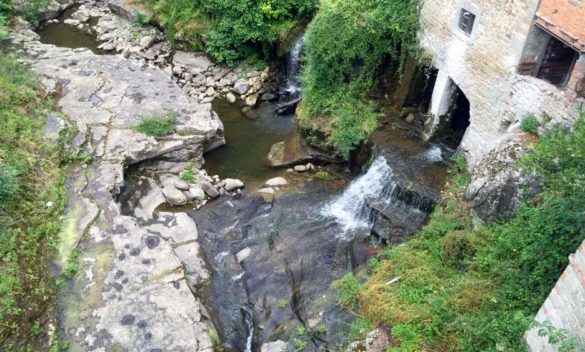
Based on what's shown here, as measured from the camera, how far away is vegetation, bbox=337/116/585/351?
7488 millimetres

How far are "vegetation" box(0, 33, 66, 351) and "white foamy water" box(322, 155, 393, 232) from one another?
6807 millimetres

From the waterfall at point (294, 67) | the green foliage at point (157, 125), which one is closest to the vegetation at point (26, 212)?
the green foliage at point (157, 125)

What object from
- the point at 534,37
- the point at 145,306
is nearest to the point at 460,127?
the point at 534,37

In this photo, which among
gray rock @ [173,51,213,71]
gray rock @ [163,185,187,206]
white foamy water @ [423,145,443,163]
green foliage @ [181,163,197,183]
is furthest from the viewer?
gray rock @ [173,51,213,71]

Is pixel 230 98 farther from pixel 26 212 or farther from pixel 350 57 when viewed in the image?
pixel 26 212

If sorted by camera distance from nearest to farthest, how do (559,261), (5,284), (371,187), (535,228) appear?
(559,261) < (535,228) < (5,284) < (371,187)

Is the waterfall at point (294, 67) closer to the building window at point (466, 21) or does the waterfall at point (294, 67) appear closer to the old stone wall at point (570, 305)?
the building window at point (466, 21)

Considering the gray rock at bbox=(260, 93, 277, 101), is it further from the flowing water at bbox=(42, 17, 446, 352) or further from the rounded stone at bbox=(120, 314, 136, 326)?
the rounded stone at bbox=(120, 314, 136, 326)

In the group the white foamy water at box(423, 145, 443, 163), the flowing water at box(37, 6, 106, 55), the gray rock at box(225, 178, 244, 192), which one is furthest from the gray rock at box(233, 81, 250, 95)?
the white foamy water at box(423, 145, 443, 163)

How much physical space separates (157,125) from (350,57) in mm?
5992

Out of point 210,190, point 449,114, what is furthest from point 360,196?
point 210,190

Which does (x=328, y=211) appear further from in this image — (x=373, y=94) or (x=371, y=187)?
(x=373, y=94)

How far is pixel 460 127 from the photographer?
1380 cm

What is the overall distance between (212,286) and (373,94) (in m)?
7.30
